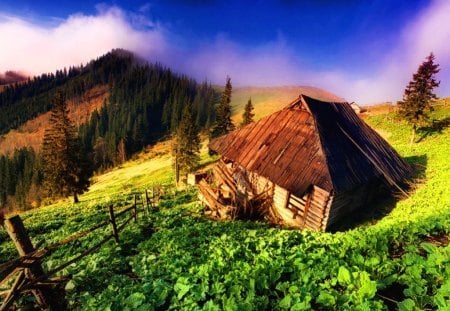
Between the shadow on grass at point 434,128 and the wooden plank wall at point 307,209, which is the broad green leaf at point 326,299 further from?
the shadow on grass at point 434,128

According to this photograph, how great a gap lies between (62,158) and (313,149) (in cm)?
3637

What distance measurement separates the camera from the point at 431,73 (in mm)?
36469

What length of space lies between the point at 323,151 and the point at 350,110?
8510mm

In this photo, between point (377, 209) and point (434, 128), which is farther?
point (434, 128)

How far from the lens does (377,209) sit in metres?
19.6

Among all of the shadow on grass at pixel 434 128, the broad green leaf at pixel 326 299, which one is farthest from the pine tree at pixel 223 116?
the broad green leaf at pixel 326 299

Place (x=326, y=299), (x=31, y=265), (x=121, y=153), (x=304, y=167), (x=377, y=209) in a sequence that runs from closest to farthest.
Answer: (x=326, y=299)
(x=31, y=265)
(x=304, y=167)
(x=377, y=209)
(x=121, y=153)

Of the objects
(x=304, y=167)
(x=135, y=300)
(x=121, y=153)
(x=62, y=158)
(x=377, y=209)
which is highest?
(x=135, y=300)

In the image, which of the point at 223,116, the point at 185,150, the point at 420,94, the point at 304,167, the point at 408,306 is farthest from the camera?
the point at 223,116

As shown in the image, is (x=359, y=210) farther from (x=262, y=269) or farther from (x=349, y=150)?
(x=262, y=269)

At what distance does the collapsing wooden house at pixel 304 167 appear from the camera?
17.0m

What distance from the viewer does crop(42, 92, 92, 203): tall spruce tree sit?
135 feet

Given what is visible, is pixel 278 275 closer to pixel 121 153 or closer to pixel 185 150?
pixel 185 150

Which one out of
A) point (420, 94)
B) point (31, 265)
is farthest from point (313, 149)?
point (420, 94)
